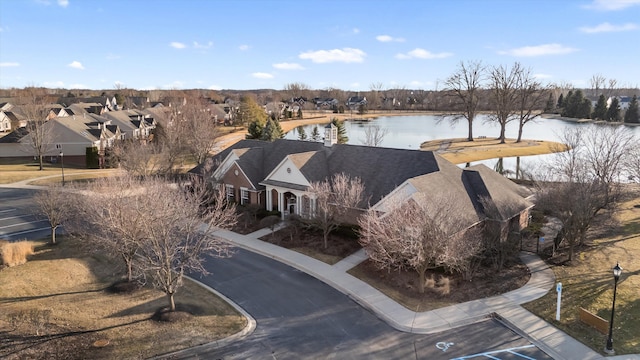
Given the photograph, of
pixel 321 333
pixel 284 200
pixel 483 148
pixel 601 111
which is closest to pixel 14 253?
pixel 284 200

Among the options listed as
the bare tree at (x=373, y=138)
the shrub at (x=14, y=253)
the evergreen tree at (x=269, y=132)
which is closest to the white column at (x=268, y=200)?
the shrub at (x=14, y=253)

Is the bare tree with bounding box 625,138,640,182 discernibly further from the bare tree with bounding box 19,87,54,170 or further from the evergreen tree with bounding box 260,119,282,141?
the bare tree with bounding box 19,87,54,170

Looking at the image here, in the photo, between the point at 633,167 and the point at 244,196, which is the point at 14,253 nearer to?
the point at 244,196

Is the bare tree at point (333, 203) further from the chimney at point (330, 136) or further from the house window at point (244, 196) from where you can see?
the house window at point (244, 196)

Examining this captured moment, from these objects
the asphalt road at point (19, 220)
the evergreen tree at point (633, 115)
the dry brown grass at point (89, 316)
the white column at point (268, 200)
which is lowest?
the dry brown grass at point (89, 316)

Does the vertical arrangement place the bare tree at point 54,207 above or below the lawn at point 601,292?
above

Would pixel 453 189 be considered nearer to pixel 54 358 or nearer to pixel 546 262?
pixel 546 262

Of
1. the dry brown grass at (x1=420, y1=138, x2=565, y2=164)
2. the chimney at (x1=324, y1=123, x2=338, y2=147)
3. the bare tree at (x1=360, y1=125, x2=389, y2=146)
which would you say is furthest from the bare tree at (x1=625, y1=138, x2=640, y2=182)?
the bare tree at (x1=360, y1=125, x2=389, y2=146)
